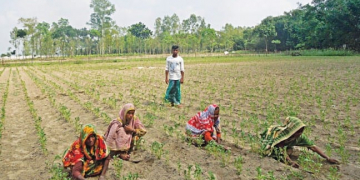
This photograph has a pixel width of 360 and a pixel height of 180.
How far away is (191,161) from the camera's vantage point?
4.09 m

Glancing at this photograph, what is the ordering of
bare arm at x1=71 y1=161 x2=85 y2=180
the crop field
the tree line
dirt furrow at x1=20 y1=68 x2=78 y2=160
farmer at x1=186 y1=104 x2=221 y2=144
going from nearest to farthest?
bare arm at x1=71 y1=161 x2=85 y2=180 < the crop field < farmer at x1=186 y1=104 x2=221 y2=144 < dirt furrow at x1=20 y1=68 x2=78 y2=160 < the tree line

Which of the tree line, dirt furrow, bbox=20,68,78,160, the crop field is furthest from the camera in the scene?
the tree line

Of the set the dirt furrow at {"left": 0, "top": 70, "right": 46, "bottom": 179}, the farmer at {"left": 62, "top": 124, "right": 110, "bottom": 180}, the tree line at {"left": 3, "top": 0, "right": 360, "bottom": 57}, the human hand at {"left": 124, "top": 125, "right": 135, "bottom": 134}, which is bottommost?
the dirt furrow at {"left": 0, "top": 70, "right": 46, "bottom": 179}

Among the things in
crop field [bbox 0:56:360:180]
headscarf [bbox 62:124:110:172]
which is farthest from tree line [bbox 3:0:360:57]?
headscarf [bbox 62:124:110:172]

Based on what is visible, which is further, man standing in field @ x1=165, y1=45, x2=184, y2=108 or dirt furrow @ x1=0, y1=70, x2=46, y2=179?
man standing in field @ x1=165, y1=45, x2=184, y2=108

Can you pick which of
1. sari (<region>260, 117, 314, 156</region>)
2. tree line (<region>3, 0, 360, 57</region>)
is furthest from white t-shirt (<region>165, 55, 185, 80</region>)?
tree line (<region>3, 0, 360, 57</region>)

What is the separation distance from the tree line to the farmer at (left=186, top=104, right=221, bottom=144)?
37984 millimetres

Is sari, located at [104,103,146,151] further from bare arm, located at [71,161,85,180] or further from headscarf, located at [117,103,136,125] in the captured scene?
bare arm, located at [71,161,85,180]

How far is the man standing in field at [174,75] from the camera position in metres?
7.57

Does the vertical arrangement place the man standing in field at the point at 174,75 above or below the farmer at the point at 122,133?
above

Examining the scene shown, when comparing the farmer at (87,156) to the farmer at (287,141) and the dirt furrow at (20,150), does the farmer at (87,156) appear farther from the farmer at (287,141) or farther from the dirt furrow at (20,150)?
the farmer at (287,141)

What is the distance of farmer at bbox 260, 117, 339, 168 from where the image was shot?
3.80 m

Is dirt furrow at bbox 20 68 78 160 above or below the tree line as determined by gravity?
below

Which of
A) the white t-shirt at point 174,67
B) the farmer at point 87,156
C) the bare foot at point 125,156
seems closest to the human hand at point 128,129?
the bare foot at point 125,156
